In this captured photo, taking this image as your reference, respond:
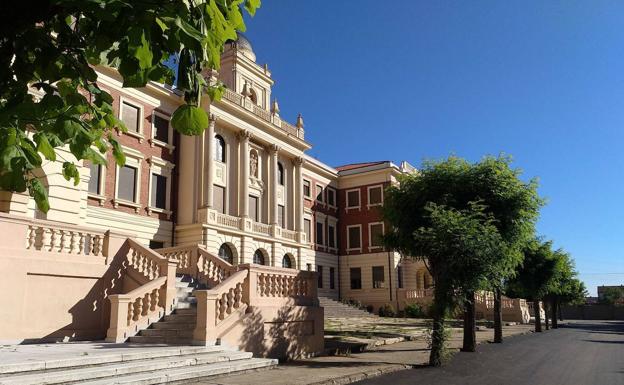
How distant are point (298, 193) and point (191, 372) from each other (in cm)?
2945

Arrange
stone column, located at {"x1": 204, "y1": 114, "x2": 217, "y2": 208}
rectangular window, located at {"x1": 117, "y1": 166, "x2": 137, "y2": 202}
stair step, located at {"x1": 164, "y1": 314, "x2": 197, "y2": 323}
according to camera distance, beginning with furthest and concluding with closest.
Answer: stone column, located at {"x1": 204, "y1": 114, "x2": 217, "y2": 208} < rectangular window, located at {"x1": 117, "y1": 166, "x2": 137, "y2": 202} < stair step, located at {"x1": 164, "y1": 314, "x2": 197, "y2": 323}

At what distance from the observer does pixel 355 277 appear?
45.0 m

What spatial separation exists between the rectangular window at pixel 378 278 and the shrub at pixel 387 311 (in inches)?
101

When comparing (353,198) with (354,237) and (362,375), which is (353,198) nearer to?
(354,237)

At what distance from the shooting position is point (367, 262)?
4447 centimetres

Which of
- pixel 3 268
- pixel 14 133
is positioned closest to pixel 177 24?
pixel 14 133

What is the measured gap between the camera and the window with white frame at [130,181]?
25391 mm

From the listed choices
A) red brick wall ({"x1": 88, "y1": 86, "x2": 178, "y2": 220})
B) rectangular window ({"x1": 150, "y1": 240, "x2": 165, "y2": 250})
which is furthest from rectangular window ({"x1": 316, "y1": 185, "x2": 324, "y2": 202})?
rectangular window ({"x1": 150, "y1": 240, "x2": 165, "y2": 250})

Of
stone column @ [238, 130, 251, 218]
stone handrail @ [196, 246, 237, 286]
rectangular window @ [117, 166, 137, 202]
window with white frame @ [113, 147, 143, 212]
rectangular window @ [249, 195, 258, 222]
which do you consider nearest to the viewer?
stone handrail @ [196, 246, 237, 286]

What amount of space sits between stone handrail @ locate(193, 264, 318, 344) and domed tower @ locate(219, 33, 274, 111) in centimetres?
2406

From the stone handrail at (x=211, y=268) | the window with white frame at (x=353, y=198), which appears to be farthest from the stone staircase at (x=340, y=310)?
the stone handrail at (x=211, y=268)

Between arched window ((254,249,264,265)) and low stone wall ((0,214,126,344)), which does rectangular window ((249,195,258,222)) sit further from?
low stone wall ((0,214,126,344))

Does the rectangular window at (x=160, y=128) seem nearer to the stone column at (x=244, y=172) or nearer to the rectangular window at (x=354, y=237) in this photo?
the stone column at (x=244, y=172)

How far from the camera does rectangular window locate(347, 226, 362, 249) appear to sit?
45.6 meters
